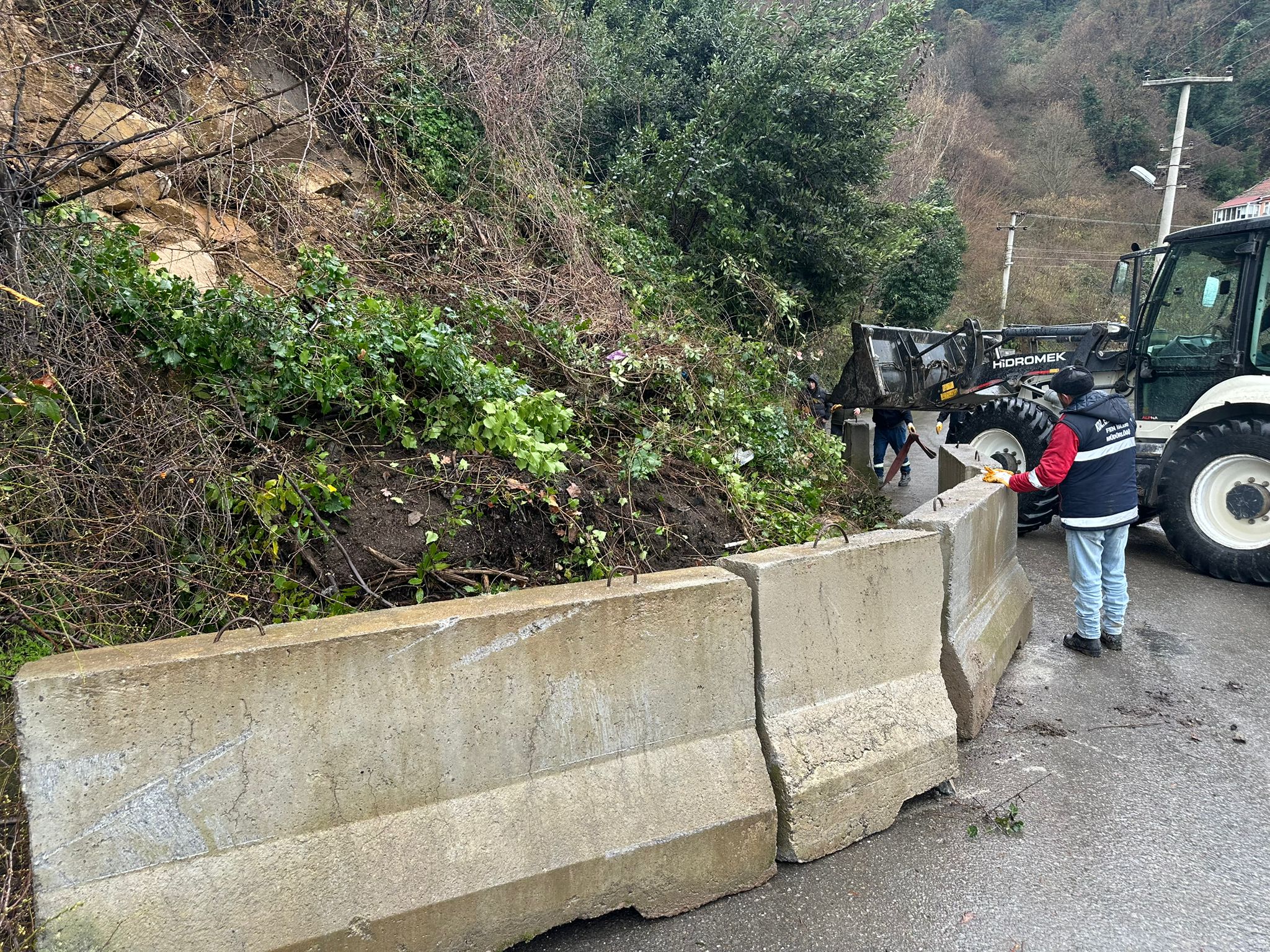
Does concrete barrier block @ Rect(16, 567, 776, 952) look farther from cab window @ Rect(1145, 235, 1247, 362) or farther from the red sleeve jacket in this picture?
cab window @ Rect(1145, 235, 1247, 362)

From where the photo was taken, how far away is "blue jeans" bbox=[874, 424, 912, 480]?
1030 cm

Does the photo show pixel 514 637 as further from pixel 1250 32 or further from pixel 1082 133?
pixel 1250 32

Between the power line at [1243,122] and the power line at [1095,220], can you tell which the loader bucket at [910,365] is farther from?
the power line at [1243,122]

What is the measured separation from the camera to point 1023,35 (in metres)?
49.5

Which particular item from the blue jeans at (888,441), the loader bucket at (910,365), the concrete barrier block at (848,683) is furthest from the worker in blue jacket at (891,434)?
the concrete barrier block at (848,683)

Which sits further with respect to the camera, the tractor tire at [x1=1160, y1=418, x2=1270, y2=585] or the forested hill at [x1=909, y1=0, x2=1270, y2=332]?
the forested hill at [x1=909, y1=0, x2=1270, y2=332]

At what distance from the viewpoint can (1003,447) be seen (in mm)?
8547

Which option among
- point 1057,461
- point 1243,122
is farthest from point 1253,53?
point 1057,461

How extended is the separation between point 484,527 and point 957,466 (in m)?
4.16

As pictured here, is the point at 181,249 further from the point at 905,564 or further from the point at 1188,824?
the point at 1188,824

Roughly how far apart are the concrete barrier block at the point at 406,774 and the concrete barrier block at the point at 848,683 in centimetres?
12

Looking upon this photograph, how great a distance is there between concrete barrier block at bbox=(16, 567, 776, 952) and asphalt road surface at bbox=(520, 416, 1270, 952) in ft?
0.82

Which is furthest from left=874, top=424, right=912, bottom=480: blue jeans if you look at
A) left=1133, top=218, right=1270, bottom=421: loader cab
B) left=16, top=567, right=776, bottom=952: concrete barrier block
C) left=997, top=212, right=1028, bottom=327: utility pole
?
left=997, top=212, right=1028, bottom=327: utility pole

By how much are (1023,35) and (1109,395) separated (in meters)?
57.5
